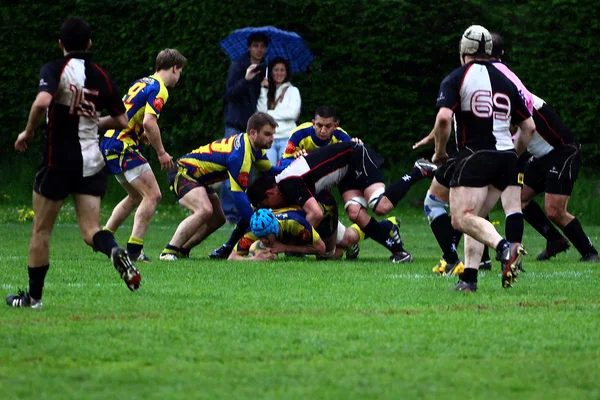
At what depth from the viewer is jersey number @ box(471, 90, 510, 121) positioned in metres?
8.79

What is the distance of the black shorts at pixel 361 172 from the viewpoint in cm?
1229

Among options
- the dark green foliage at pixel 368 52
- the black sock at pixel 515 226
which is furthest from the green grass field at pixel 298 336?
the dark green foliage at pixel 368 52

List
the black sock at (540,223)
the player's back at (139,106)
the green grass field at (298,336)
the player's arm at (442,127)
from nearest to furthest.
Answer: the green grass field at (298,336)
the player's arm at (442,127)
the player's back at (139,106)
the black sock at (540,223)

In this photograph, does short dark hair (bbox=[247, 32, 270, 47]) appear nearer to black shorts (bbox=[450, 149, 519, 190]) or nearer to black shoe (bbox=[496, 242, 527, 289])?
black shorts (bbox=[450, 149, 519, 190])

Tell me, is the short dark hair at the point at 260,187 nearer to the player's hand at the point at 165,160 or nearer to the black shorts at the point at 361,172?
the black shorts at the point at 361,172

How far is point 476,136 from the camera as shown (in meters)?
8.87

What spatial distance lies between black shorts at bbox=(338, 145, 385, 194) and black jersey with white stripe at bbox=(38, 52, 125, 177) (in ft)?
15.5

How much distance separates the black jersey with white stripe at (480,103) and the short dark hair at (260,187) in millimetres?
3459

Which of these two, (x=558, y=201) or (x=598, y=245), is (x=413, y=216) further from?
(x=558, y=201)

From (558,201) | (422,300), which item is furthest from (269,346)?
(558,201)

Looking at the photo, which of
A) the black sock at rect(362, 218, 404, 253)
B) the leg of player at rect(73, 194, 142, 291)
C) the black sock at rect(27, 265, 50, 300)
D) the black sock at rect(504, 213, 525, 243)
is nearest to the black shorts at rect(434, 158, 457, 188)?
the black sock at rect(504, 213, 525, 243)

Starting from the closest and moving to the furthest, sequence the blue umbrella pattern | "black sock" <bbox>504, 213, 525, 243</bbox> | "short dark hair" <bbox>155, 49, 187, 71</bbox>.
Result: 1. "black sock" <bbox>504, 213, 525, 243</bbox>
2. "short dark hair" <bbox>155, 49, 187, 71</bbox>
3. the blue umbrella pattern

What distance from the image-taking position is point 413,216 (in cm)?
1900

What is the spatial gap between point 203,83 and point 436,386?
14598 mm
